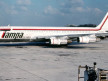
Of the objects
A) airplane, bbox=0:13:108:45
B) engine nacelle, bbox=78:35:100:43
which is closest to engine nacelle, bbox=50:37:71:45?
airplane, bbox=0:13:108:45

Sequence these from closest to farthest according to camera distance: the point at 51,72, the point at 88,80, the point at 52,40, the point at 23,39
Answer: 1. the point at 88,80
2. the point at 51,72
3. the point at 52,40
4. the point at 23,39

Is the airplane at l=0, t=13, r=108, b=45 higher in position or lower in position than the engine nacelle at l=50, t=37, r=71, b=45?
higher

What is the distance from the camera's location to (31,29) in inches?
1467

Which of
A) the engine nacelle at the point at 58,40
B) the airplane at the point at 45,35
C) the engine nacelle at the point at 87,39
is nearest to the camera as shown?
the engine nacelle at the point at 87,39

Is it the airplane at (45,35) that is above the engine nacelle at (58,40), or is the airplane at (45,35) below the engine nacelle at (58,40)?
above

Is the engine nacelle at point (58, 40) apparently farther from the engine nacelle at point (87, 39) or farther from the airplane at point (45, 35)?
the engine nacelle at point (87, 39)

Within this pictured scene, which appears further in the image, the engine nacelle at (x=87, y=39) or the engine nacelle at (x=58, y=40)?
the engine nacelle at (x=58, y=40)

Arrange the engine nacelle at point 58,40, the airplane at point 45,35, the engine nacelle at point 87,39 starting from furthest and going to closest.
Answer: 1. the airplane at point 45,35
2. the engine nacelle at point 58,40
3. the engine nacelle at point 87,39

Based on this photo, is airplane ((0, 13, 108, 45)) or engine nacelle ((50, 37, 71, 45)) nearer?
engine nacelle ((50, 37, 71, 45))

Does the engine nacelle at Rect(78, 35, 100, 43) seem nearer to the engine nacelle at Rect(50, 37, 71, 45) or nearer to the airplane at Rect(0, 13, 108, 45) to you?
the airplane at Rect(0, 13, 108, 45)

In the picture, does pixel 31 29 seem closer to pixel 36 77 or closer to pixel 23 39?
pixel 23 39

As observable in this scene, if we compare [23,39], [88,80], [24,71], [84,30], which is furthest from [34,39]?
[88,80]

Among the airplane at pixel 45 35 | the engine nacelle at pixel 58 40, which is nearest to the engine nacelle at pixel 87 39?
the airplane at pixel 45 35

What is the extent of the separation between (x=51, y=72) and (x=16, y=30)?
23.2 meters
